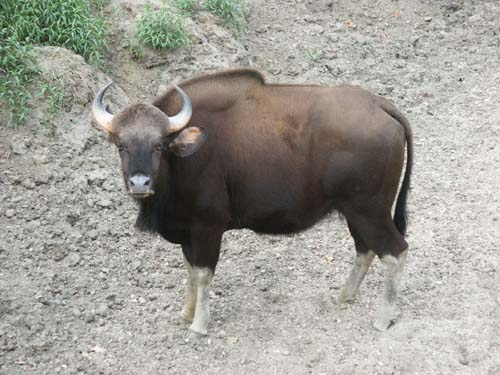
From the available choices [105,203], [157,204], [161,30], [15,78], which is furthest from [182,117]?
[161,30]

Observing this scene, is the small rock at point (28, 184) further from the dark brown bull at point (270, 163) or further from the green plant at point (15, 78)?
the dark brown bull at point (270, 163)

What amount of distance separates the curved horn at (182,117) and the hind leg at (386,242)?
178 centimetres

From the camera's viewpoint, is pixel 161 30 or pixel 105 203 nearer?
pixel 105 203

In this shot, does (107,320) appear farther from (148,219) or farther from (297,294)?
(297,294)

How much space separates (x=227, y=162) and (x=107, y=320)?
6.92ft

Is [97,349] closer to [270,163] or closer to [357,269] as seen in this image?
[270,163]

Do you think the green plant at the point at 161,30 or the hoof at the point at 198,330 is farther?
the green plant at the point at 161,30

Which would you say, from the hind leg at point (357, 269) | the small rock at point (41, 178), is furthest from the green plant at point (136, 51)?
the hind leg at point (357, 269)

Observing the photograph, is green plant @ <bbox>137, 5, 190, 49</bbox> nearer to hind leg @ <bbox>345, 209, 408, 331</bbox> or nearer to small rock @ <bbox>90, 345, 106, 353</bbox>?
hind leg @ <bbox>345, 209, 408, 331</bbox>

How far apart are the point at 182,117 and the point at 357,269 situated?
258cm

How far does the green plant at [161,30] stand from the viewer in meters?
10.4

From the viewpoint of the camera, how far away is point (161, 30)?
1047 centimetres

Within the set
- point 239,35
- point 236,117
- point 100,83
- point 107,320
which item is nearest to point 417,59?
point 239,35

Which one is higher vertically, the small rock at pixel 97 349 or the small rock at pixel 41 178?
the small rock at pixel 41 178
